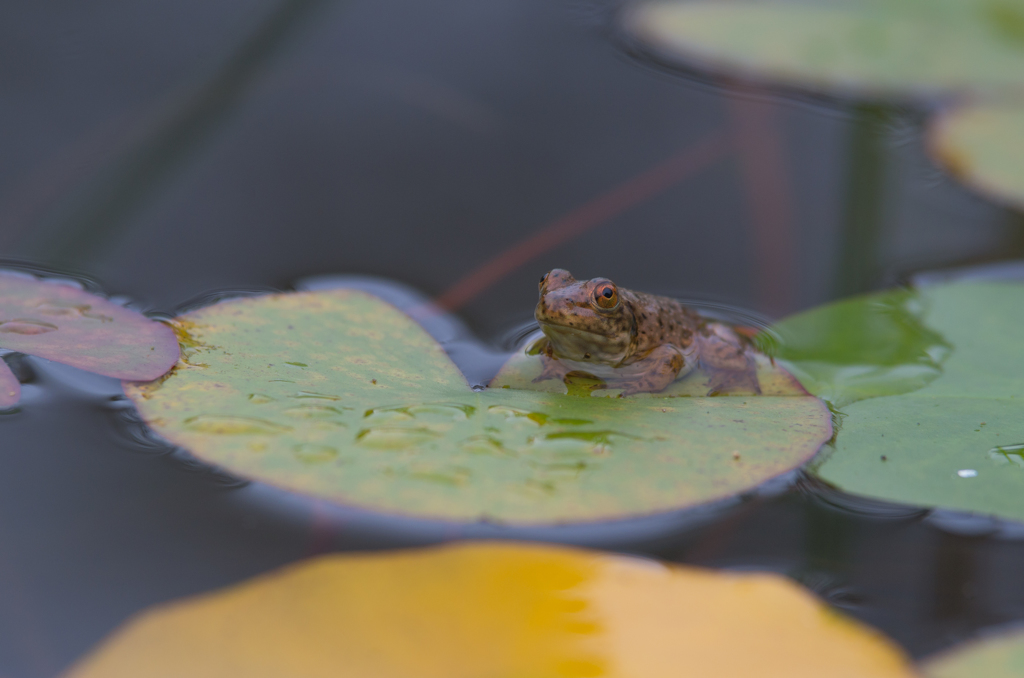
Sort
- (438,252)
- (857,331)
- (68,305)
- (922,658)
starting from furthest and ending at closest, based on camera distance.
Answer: (438,252)
(857,331)
(68,305)
(922,658)

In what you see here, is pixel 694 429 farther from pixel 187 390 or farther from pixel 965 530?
pixel 187 390

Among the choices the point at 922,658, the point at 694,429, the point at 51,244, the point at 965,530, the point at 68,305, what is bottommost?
the point at 922,658

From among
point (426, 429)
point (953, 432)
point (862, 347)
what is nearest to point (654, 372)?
point (862, 347)

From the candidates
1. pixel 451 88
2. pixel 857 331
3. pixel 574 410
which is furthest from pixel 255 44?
pixel 857 331

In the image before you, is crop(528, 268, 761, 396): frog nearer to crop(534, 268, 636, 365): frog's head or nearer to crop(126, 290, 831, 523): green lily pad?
crop(534, 268, 636, 365): frog's head

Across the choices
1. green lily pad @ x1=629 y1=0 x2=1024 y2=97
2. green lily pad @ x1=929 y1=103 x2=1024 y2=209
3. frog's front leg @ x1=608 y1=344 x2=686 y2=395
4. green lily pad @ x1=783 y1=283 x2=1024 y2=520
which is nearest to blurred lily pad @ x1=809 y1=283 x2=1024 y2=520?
green lily pad @ x1=783 y1=283 x2=1024 y2=520

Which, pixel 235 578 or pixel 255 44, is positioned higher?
pixel 255 44

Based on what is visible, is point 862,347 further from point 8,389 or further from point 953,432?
point 8,389
